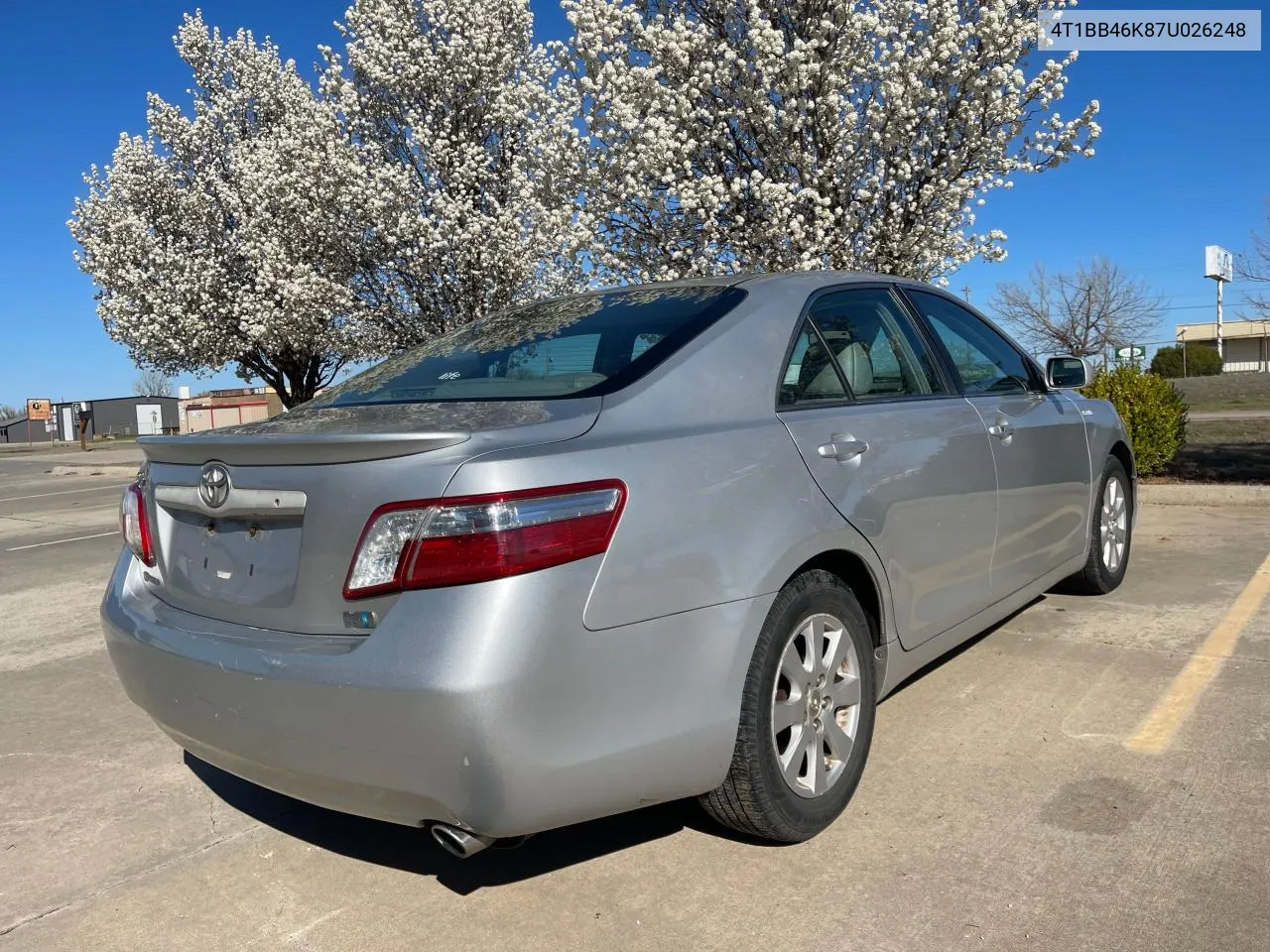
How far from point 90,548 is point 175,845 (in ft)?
23.7

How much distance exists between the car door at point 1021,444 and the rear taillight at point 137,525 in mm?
2726

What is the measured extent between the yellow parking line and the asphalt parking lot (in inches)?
0.5

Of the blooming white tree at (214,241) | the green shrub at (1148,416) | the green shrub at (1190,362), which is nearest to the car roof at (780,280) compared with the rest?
the green shrub at (1148,416)

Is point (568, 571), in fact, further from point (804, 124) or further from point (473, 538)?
point (804, 124)

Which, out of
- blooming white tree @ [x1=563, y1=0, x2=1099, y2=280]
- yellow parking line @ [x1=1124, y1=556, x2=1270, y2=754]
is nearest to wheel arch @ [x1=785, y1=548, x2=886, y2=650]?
yellow parking line @ [x1=1124, y1=556, x2=1270, y2=754]

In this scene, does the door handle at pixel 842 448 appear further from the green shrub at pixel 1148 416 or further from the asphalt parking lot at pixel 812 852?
the green shrub at pixel 1148 416

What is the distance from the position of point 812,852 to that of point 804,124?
25.9 ft

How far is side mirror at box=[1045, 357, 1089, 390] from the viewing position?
4645mm

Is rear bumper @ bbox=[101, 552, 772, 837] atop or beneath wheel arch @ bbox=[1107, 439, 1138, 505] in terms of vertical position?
beneath

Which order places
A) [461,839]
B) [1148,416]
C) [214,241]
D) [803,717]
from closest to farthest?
1. [461,839]
2. [803,717]
3. [1148,416]
4. [214,241]

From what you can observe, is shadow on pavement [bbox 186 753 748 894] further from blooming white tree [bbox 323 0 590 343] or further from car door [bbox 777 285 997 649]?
blooming white tree [bbox 323 0 590 343]

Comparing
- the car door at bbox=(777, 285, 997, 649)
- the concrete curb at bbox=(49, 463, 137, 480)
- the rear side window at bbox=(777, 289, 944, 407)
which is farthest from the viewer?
the concrete curb at bbox=(49, 463, 137, 480)

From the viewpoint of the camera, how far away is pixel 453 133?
1526cm

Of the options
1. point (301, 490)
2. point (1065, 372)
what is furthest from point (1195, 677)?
point (301, 490)
